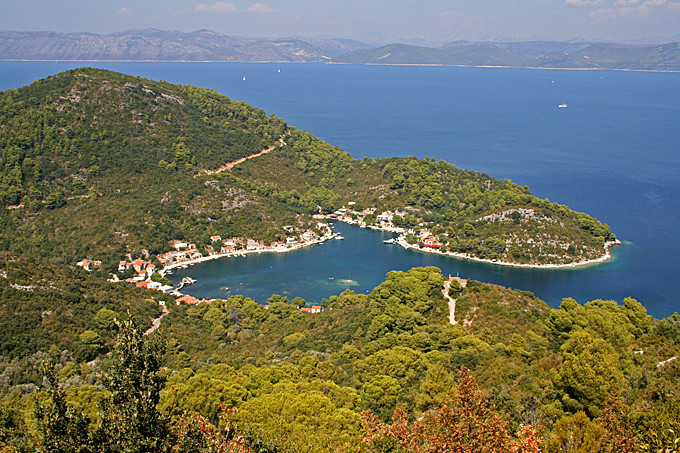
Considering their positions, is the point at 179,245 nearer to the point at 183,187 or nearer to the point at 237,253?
the point at 237,253

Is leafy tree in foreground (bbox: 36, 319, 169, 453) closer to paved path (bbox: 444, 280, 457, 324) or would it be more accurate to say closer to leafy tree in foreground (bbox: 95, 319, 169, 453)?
leafy tree in foreground (bbox: 95, 319, 169, 453)

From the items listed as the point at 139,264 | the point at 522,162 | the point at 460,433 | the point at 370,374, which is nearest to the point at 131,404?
the point at 460,433

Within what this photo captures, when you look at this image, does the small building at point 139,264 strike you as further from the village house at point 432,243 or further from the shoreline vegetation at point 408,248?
the village house at point 432,243

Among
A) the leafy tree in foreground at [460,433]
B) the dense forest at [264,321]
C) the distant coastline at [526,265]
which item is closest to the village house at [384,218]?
the dense forest at [264,321]

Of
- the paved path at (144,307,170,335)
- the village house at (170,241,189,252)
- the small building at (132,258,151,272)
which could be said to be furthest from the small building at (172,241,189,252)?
the paved path at (144,307,170,335)

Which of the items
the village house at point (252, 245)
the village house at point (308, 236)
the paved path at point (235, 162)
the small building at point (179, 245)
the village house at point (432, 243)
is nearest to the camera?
the small building at point (179, 245)
